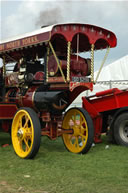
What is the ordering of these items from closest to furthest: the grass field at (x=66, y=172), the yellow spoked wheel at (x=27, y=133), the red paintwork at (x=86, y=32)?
the grass field at (x=66, y=172)
the yellow spoked wheel at (x=27, y=133)
the red paintwork at (x=86, y=32)

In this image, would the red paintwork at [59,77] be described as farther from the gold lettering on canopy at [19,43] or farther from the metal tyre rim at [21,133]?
the metal tyre rim at [21,133]

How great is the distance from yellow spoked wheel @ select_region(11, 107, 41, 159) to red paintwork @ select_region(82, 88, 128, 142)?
1720mm

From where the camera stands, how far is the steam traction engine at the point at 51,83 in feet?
16.1

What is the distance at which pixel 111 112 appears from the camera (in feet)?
20.8

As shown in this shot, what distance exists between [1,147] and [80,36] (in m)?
2.76

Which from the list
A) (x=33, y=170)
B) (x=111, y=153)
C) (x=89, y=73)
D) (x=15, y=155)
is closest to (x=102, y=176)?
(x=33, y=170)

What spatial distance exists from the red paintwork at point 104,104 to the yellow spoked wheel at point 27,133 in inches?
67.7

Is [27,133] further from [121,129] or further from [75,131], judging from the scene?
[121,129]

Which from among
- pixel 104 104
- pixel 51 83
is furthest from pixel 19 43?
pixel 104 104

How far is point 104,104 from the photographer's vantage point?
6.20 metres

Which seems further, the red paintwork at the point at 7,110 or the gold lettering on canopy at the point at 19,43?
the red paintwork at the point at 7,110

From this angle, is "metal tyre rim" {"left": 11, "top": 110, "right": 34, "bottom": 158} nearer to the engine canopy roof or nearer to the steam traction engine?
the steam traction engine

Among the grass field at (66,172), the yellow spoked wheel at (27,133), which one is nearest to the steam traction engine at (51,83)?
the yellow spoked wheel at (27,133)

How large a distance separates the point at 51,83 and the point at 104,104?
1.59 m
